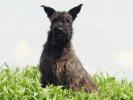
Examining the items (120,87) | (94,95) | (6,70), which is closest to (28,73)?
(6,70)

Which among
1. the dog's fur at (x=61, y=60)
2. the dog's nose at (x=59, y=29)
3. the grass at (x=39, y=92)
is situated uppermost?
the dog's nose at (x=59, y=29)

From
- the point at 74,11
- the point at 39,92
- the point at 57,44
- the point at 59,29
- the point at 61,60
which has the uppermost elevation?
the point at 74,11

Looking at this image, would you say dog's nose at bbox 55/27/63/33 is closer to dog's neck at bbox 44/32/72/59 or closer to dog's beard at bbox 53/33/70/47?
dog's beard at bbox 53/33/70/47

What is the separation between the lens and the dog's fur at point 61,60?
14273 millimetres

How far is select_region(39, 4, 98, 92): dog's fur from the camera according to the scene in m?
14.3

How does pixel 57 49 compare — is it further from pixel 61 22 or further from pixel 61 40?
pixel 61 22

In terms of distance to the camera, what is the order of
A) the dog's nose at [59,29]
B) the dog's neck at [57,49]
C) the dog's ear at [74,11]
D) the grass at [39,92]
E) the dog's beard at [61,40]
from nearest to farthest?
1. the grass at [39,92]
2. the dog's nose at [59,29]
3. the dog's beard at [61,40]
4. the dog's neck at [57,49]
5. the dog's ear at [74,11]

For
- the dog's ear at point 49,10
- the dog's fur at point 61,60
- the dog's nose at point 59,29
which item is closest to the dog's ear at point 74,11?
the dog's fur at point 61,60

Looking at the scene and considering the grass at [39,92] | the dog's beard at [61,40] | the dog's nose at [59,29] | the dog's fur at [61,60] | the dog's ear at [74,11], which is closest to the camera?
Result: the grass at [39,92]

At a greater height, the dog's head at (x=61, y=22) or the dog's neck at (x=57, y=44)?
the dog's head at (x=61, y=22)

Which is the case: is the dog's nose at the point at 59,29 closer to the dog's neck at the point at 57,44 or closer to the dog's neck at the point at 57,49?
the dog's neck at the point at 57,44

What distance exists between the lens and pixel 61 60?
14.6m

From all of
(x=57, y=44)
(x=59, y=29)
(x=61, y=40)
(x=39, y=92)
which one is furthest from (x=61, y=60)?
(x=39, y=92)

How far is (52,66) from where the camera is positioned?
14461mm
